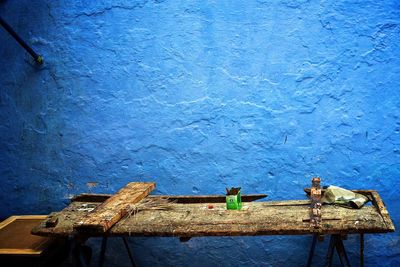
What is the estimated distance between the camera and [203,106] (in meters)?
3.22

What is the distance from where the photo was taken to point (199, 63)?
3.21m

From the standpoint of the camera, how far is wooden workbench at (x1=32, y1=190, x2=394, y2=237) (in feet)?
7.11

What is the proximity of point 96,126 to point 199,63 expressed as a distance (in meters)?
1.07

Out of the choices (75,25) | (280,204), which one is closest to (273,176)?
(280,204)

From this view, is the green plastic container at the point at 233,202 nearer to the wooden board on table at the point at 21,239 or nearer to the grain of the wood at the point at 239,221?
the grain of the wood at the point at 239,221

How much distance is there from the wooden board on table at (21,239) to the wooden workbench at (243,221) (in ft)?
0.81

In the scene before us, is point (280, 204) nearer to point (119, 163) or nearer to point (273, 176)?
point (273, 176)

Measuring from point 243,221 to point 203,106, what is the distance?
123 cm

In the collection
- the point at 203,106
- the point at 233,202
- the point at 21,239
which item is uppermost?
the point at 203,106

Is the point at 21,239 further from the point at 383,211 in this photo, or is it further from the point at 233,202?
the point at 383,211

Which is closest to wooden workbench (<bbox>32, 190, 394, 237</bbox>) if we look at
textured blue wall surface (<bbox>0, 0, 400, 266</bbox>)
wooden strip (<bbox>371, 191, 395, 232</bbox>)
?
wooden strip (<bbox>371, 191, 395, 232</bbox>)

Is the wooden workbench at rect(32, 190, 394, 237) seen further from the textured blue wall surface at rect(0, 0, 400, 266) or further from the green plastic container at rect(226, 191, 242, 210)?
the textured blue wall surface at rect(0, 0, 400, 266)

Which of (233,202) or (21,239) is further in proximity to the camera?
(21,239)

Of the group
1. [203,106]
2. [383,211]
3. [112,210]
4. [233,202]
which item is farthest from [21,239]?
[383,211]
